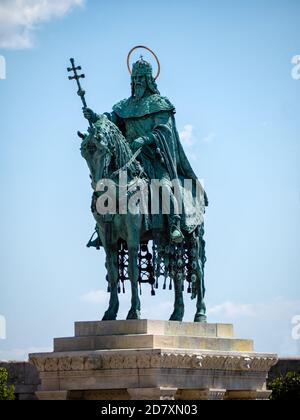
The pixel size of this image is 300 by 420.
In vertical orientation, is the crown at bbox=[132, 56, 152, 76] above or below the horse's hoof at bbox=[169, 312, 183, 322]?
above

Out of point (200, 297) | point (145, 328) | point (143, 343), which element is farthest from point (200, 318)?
point (143, 343)

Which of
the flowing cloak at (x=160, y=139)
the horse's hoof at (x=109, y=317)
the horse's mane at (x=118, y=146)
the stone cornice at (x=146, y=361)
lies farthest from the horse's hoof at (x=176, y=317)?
the horse's mane at (x=118, y=146)

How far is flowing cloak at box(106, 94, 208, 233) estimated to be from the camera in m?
33.3

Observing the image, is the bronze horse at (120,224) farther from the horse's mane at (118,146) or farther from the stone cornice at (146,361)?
the stone cornice at (146,361)

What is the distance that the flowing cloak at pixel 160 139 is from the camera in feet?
109

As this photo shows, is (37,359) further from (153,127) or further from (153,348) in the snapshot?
(153,127)

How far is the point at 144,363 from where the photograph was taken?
3114 centimetres

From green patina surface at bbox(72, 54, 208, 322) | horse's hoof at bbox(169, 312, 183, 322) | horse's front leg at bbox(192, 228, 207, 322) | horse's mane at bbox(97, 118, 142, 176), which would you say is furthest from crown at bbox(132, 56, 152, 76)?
horse's hoof at bbox(169, 312, 183, 322)

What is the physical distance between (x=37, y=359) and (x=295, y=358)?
473 inches

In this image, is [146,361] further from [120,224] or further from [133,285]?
[120,224]

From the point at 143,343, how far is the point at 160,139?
453 cm

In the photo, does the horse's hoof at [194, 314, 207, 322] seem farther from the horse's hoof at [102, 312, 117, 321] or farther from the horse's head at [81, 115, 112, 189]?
the horse's head at [81, 115, 112, 189]

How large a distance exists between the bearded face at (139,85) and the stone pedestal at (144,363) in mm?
4942

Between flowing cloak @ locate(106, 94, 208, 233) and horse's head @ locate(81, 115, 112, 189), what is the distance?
5.00 feet
